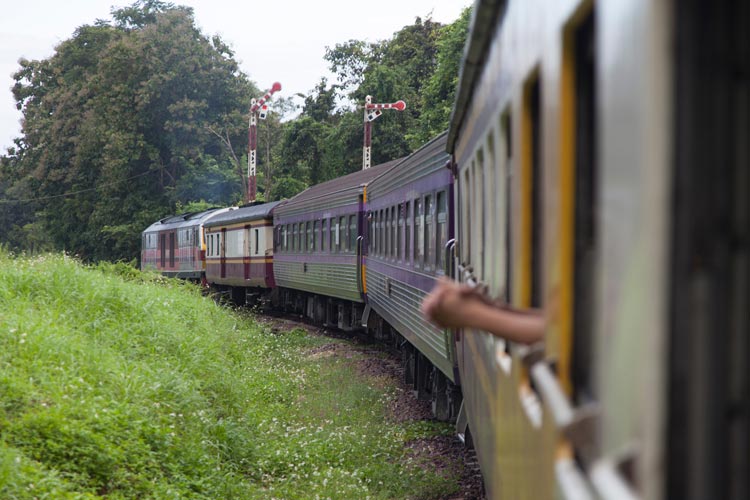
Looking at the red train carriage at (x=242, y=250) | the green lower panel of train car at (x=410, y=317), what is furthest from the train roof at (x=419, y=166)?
the red train carriage at (x=242, y=250)

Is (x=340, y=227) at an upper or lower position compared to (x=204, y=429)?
upper

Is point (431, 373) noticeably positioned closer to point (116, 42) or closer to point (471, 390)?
point (471, 390)

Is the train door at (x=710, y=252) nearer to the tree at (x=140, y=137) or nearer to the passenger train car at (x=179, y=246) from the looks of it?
the passenger train car at (x=179, y=246)

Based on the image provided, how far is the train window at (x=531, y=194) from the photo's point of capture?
250cm

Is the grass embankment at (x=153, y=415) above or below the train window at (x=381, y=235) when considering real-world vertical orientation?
below

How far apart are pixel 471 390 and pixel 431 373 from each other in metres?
5.69

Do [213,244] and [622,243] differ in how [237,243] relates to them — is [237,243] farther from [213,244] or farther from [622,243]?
[622,243]

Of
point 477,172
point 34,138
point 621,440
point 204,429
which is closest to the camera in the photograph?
point 621,440

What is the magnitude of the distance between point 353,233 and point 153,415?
9868 mm

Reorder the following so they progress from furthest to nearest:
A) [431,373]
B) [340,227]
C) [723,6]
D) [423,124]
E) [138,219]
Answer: [138,219], [423,124], [340,227], [431,373], [723,6]

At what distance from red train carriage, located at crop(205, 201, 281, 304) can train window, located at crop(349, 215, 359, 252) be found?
8.10 m

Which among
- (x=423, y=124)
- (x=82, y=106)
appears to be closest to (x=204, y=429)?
(x=423, y=124)

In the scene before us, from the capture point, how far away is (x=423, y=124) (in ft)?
110

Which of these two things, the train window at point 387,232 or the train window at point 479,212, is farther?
the train window at point 387,232
